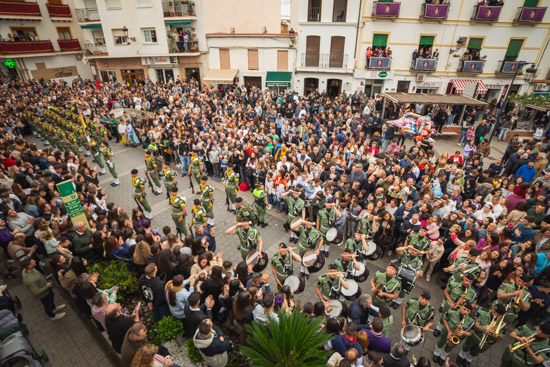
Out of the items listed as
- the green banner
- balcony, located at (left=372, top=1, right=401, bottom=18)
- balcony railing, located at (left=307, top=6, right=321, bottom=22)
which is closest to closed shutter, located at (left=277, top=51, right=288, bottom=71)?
balcony railing, located at (left=307, top=6, right=321, bottom=22)

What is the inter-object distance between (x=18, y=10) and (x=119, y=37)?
8.42 m

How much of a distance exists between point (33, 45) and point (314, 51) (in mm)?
26482

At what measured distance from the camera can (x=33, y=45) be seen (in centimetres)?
2678

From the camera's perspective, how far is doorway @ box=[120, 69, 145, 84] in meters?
29.0

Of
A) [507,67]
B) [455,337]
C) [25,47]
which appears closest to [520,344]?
[455,337]

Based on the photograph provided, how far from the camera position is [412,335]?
16.9 ft

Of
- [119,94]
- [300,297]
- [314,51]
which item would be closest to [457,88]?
[314,51]

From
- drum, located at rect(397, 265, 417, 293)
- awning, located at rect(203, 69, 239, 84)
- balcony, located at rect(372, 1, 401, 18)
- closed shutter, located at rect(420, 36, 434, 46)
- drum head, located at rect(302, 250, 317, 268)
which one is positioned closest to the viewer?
drum, located at rect(397, 265, 417, 293)

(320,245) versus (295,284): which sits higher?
(320,245)

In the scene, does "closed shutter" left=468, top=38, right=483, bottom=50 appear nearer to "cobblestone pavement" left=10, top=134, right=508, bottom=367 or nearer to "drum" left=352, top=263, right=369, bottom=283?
"cobblestone pavement" left=10, top=134, right=508, bottom=367

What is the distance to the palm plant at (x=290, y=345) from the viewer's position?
12.3 feet

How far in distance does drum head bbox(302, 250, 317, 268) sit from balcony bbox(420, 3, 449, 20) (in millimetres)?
22454

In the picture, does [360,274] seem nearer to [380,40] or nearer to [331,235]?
[331,235]

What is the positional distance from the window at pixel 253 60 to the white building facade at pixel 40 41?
62.9ft
